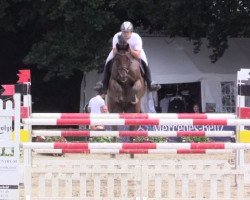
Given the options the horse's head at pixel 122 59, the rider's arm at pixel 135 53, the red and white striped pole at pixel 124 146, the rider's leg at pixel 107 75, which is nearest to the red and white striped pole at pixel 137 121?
the red and white striped pole at pixel 124 146

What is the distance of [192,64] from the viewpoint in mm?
20219

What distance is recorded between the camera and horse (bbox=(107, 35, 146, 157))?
28.4 feet

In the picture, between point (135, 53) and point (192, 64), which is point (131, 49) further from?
point (192, 64)

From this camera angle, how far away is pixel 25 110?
7777mm

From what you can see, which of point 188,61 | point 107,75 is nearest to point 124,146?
point 107,75

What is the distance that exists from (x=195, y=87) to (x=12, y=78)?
6387 mm

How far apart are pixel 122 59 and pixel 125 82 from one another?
33 centimetres

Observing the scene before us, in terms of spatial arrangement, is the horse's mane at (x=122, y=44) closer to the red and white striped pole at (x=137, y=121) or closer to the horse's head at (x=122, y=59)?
the horse's head at (x=122, y=59)

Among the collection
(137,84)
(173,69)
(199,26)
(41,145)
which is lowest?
(41,145)

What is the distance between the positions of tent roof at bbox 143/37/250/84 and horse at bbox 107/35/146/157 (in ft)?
31.9

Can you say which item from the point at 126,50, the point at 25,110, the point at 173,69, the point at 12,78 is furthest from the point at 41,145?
the point at 12,78

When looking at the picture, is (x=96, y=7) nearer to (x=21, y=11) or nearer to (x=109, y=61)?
(x=21, y=11)

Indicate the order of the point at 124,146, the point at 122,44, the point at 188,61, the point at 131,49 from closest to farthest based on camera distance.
→ the point at 124,146 < the point at 122,44 < the point at 131,49 < the point at 188,61

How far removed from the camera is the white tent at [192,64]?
19141mm
